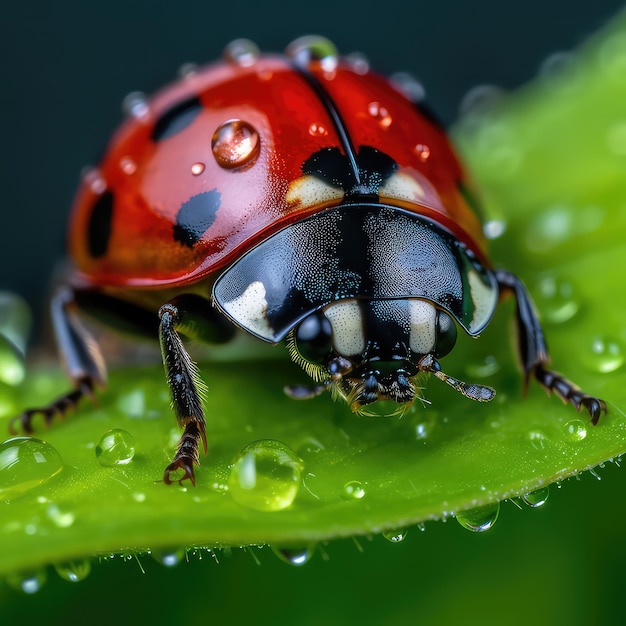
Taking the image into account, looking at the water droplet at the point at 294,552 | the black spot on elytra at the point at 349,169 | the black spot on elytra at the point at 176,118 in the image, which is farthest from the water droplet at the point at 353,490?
the black spot on elytra at the point at 176,118

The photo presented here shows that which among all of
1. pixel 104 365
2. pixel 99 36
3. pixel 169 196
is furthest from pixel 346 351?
pixel 99 36

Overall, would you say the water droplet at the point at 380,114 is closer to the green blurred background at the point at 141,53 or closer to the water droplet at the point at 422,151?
the water droplet at the point at 422,151

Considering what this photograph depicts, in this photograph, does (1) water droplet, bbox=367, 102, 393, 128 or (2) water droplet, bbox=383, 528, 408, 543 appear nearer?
(2) water droplet, bbox=383, 528, 408, 543

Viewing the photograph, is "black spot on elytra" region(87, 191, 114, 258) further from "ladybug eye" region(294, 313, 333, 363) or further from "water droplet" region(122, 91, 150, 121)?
"ladybug eye" region(294, 313, 333, 363)

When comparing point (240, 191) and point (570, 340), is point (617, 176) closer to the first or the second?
point (570, 340)

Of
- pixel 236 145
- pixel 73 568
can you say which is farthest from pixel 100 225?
pixel 73 568

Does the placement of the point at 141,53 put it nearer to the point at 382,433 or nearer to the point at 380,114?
the point at 380,114

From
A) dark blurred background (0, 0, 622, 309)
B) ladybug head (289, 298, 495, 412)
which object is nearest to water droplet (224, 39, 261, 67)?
ladybug head (289, 298, 495, 412)
